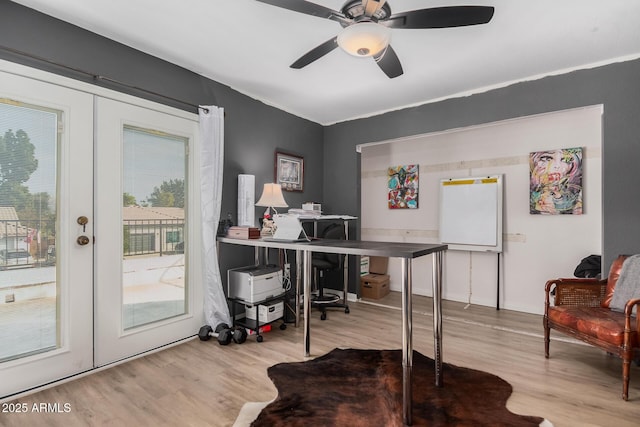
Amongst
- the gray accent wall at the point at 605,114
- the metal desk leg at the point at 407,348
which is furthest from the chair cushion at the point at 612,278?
the metal desk leg at the point at 407,348

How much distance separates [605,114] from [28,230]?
4.67m

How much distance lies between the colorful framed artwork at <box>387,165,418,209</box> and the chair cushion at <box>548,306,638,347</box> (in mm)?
2489

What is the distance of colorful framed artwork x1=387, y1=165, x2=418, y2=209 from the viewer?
4898 mm

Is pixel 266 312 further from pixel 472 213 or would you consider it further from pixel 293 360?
pixel 472 213

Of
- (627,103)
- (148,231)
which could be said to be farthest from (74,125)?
(627,103)

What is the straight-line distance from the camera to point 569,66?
9.95ft

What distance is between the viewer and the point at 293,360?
2633 mm

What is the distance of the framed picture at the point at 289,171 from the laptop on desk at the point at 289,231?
138cm

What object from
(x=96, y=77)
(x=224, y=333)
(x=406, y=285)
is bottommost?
(x=224, y=333)

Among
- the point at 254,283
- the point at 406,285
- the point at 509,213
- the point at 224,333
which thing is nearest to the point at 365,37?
the point at 406,285

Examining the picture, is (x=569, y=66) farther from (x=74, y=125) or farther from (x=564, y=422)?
(x=74, y=125)

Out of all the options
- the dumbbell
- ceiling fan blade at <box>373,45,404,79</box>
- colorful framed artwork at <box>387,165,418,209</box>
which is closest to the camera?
ceiling fan blade at <box>373,45,404,79</box>

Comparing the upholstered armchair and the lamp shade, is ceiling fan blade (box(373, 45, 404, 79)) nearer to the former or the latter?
the lamp shade

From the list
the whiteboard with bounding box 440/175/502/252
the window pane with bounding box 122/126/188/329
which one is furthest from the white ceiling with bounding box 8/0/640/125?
the whiteboard with bounding box 440/175/502/252
